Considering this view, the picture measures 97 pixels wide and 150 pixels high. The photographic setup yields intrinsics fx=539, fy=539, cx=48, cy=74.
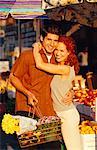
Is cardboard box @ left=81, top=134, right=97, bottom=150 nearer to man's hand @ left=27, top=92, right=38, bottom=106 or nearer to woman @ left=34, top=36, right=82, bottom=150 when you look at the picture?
woman @ left=34, top=36, right=82, bottom=150

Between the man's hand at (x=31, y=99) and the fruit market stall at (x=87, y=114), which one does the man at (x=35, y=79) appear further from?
the fruit market stall at (x=87, y=114)

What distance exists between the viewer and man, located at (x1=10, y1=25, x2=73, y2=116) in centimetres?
661

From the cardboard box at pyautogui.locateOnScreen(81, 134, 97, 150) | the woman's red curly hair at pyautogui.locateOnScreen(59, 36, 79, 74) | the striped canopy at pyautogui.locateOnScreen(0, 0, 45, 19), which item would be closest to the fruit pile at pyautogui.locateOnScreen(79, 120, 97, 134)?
the cardboard box at pyautogui.locateOnScreen(81, 134, 97, 150)

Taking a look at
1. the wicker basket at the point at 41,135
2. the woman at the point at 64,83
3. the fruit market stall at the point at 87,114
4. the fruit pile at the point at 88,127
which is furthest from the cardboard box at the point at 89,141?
the wicker basket at the point at 41,135

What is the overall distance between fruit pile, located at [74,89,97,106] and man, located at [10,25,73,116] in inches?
112

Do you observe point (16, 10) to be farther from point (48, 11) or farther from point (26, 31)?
point (26, 31)

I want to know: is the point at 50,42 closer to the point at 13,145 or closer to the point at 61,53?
the point at 61,53

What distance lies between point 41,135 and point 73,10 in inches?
94.7

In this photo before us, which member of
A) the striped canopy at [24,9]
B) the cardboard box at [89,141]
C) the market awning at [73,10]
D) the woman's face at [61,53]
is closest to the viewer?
the woman's face at [61,53]

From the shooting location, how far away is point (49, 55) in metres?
6.71

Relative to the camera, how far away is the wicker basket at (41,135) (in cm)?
645

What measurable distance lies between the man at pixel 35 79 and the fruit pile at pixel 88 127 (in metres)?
1.47

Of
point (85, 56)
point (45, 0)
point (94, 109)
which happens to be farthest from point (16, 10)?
point (85, 56)

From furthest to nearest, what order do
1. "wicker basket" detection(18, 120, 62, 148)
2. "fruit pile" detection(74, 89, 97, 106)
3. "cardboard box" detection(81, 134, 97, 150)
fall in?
"fruit pile" detection(74, 89, 97, 106) < "cardboard box" detection(81, 134, 97, 150) < "wicker basket" detection(18, 120, 62, 148)
